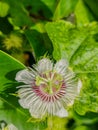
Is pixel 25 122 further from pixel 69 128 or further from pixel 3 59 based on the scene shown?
pixel 69 128

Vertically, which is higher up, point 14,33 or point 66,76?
point 14,33

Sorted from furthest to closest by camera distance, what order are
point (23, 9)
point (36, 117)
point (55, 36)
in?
1. point (23, 9)
2. point (55, 36)
3. point (36, 117)

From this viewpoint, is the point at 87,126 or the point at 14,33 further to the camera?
the point at 87,126

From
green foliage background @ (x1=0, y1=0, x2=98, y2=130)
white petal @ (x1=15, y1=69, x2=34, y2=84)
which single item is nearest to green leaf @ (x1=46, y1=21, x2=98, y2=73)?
green foliage background @ (x1=0, y1=0, x2=98, y2=130)

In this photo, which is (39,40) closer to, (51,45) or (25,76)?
(51,45)

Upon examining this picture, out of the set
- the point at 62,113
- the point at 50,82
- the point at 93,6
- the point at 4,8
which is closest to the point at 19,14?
the point at 4,8

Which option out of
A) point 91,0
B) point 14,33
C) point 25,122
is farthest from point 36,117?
point 91,0
